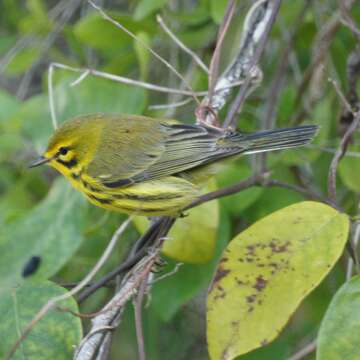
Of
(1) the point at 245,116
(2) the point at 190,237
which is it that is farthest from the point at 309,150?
(2) the point at 190,237

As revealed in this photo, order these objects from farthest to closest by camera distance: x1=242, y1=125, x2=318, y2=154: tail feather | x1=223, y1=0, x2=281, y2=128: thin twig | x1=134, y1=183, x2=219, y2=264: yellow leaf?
x1=242, y1=125, x2=318, y2=154: tail feather
x1=134, y1=183, x2=219, y2=264: yellow leaf
x1=223, y1=0, x2=281, y2=128: thin twig

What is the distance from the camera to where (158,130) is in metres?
3.05

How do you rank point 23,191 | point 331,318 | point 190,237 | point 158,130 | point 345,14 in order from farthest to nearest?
1. point 23,191
2. point 158,130
3. point 345,14
4. point 190,237
5. point 331,318

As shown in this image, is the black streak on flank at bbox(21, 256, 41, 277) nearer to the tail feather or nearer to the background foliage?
the background foliage

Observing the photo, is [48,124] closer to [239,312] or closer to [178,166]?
[178,166]

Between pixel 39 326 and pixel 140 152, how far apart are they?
1.20 m

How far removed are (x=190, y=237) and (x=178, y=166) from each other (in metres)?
0.42

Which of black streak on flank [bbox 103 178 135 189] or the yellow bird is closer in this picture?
the yellow bird

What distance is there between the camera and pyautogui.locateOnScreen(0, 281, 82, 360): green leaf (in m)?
1.93

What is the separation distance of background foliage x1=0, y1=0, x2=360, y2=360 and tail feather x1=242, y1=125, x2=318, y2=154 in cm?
21

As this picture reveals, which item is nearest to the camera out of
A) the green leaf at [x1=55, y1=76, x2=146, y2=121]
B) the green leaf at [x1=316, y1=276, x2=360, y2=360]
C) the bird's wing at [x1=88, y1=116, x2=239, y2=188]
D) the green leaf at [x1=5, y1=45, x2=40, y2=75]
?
the green leaf at [x1=316, y1=276, x2=360, y2=360]

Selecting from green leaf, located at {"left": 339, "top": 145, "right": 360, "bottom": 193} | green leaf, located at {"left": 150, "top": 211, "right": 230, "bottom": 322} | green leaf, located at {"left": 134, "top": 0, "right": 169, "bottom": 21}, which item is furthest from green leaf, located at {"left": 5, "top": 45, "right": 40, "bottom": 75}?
green leaf, located at {"left": 339, "top": 145, "right": 360, "bottom": 193}

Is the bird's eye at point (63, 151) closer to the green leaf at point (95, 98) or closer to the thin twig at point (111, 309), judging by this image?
the green leaf at point (95, 98)

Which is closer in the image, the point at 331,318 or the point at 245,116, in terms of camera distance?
the point at 331,318
